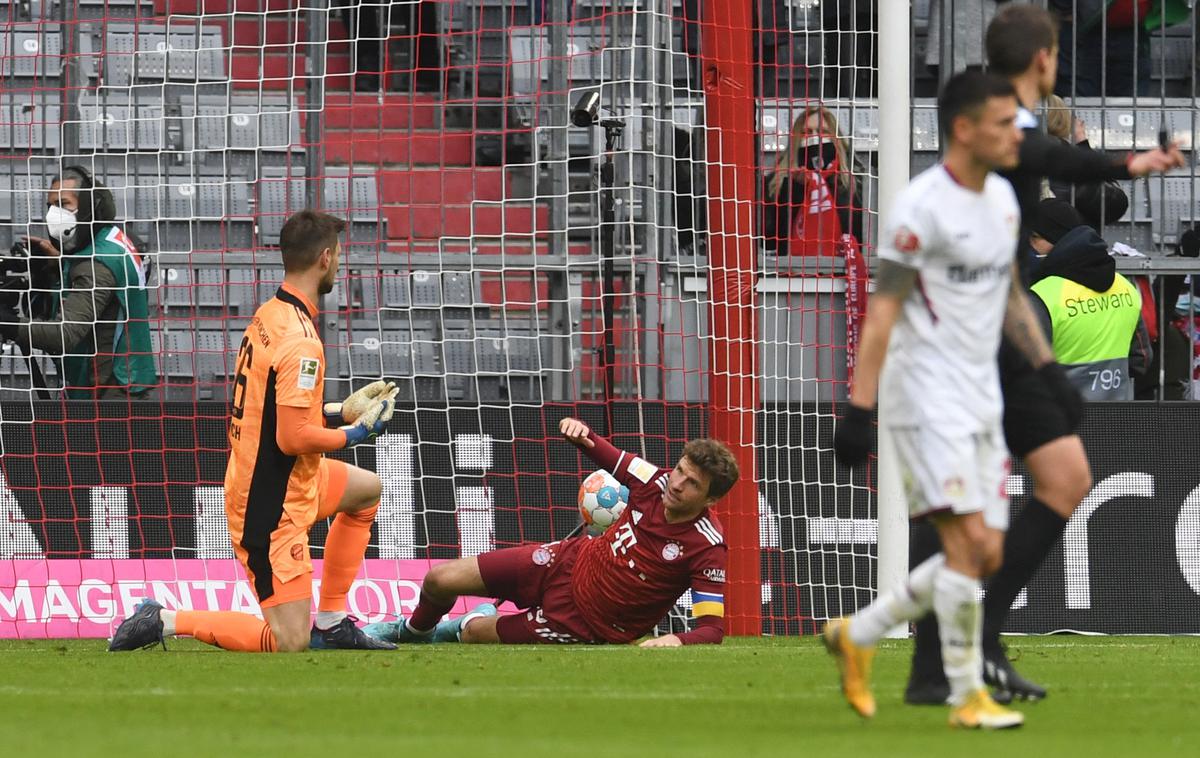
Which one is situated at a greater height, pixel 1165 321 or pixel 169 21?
pixel 169 21

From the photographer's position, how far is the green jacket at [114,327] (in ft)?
33.7

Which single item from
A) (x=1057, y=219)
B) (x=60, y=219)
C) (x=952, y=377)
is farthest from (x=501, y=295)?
(x=952, y=377)

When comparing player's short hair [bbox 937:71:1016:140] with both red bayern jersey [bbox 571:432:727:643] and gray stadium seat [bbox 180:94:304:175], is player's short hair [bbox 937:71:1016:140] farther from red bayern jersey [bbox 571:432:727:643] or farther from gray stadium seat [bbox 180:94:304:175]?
gray stadium seat [bbox 180:94:304:175]

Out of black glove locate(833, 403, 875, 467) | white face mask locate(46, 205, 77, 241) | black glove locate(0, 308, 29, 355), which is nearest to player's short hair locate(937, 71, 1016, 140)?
black glove locate(833, 403, 875, 467)

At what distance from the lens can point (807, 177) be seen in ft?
33.3

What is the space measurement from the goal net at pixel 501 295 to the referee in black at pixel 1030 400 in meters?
4.37

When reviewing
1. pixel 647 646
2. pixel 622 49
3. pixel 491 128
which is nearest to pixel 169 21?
pixel 491 128

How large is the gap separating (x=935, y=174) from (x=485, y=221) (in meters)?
6.50

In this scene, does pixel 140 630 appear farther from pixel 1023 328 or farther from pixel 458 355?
pixel 1023 328

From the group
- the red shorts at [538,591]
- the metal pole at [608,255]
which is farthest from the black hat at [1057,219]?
the red shorts at [538,591]

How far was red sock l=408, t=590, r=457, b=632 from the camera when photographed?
8.95 metres

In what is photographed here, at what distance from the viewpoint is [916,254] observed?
4.72m

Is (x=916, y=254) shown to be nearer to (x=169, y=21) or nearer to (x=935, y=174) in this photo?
(x=935, y=174)

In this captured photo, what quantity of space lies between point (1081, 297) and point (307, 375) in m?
4.31
